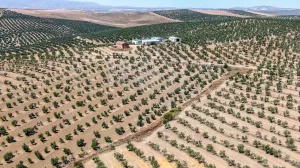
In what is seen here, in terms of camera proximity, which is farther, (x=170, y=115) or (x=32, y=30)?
(x=32, y=30)

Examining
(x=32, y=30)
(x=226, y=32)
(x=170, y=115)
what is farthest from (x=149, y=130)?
(x=32, y=30)

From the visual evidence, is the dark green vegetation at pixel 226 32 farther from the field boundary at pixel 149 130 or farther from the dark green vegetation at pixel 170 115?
the dark green vegetation at pixel 170 115

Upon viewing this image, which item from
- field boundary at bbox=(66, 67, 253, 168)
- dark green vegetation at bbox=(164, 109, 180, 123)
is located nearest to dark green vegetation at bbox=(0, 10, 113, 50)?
field boundary at bbox=(66, 67, 253, 168)

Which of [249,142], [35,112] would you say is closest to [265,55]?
[249,142]

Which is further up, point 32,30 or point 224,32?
point 224,32

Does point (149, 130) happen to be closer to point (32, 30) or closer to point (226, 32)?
point (226, 32)

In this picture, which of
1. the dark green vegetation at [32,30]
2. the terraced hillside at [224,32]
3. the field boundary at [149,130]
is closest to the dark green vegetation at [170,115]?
the field boundary at [149,130]

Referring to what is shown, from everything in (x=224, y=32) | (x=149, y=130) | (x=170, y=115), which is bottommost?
(x=149, y=130)

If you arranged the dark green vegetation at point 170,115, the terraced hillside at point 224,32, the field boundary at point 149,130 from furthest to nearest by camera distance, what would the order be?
the terraced hillside at point 224,32 < the dark green vegetation at point 170,115 < the field boundary at point 149,130

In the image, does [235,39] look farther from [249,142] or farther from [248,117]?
[249,142]
